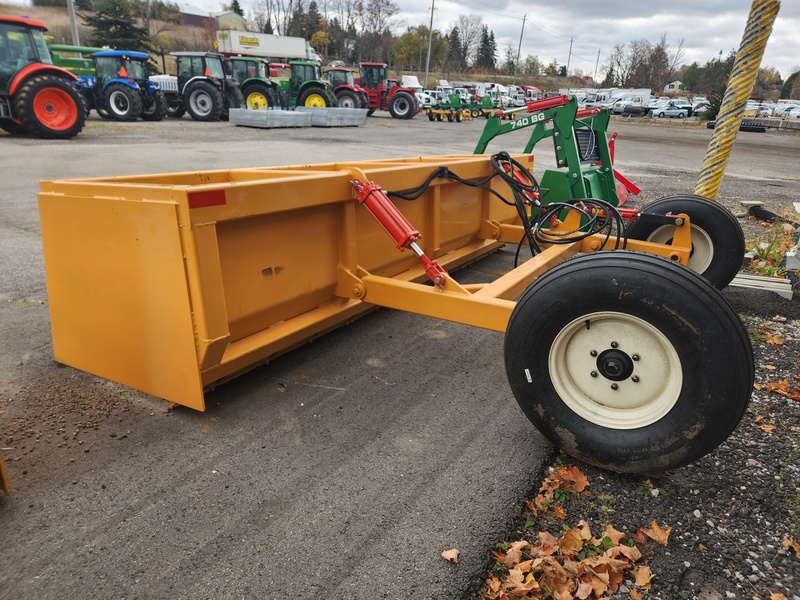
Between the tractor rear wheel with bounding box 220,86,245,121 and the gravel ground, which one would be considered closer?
the gravel ground

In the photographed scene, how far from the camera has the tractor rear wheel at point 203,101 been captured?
2330cm

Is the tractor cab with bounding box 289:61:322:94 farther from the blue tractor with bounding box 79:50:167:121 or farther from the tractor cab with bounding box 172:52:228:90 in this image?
the blue tractor with bounding box 79:50:167:121

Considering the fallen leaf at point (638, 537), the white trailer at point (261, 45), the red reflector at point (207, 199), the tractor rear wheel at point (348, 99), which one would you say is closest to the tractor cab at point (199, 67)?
the tractor rear wheel at point (348, 99)

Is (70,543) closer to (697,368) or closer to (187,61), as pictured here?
(697,368)

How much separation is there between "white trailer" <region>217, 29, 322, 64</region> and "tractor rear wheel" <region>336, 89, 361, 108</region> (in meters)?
12.1

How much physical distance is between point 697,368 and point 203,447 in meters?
2.10

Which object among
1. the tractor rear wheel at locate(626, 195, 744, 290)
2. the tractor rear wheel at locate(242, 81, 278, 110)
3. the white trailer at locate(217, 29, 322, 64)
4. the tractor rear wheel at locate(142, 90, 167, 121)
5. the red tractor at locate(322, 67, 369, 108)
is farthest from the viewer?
the white trailer at locate(217, 29, 322, 64)

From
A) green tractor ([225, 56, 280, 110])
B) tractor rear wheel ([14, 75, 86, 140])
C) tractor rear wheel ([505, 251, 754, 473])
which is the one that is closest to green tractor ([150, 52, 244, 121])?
green tractor ([225, 56, 280, 110])

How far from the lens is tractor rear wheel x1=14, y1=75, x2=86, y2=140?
13.9m

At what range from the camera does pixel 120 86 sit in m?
20.6

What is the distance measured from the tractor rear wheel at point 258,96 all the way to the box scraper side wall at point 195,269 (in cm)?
2374

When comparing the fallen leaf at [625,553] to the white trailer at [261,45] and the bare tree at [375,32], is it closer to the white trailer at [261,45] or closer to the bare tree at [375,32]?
the white trailer at [261,45]

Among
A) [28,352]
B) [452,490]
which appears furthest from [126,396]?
[452,490]

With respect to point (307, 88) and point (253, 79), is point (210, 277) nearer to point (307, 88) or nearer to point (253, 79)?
point (253, 79)
